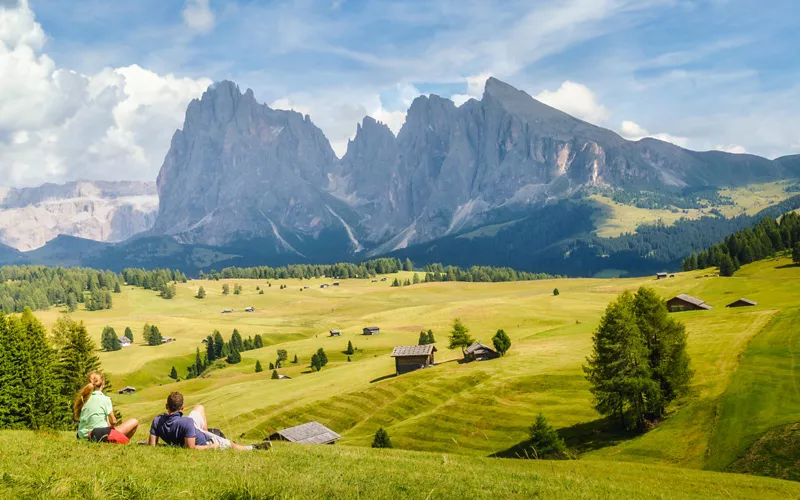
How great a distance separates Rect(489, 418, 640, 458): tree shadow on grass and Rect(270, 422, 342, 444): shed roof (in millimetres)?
16892

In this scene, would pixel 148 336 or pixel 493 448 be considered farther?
pixel 148 336

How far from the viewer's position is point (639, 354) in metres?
55.0

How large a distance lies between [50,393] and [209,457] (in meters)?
43.1

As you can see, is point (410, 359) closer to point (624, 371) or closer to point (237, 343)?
point (624, 371)

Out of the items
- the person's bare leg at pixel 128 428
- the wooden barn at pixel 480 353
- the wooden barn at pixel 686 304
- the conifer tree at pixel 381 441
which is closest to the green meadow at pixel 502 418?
the person's bare leg at pixel 128 428

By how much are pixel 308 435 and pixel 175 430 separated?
119 feet

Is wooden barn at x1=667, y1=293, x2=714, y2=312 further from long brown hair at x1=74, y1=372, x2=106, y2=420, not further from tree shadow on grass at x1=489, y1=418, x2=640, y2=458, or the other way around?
long brown hair at x1=74, y1=372, x2=106, y2=420

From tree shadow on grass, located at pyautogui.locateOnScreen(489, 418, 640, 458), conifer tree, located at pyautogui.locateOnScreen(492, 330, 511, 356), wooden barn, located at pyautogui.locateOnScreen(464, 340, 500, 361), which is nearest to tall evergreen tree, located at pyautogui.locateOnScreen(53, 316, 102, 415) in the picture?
tree shadow on grass, located at pyautogui.locateOnScreen(489, 418, 640, 458)

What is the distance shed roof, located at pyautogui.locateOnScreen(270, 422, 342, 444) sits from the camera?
50.2m

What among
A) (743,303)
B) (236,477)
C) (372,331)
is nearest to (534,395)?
(236,477)

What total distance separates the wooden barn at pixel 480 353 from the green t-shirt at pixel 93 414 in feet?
269

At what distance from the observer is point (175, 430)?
57.8 feet

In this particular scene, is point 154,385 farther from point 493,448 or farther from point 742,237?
point 742,237

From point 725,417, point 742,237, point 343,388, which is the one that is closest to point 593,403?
point 725,417
